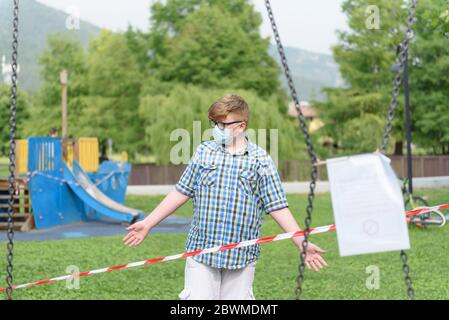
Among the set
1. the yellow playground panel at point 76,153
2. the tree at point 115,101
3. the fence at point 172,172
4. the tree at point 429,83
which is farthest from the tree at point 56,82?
the yellow playground panel at point 76,153

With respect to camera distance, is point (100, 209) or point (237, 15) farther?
point (237, 15)

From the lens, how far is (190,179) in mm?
3135

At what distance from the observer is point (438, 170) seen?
31812 mm

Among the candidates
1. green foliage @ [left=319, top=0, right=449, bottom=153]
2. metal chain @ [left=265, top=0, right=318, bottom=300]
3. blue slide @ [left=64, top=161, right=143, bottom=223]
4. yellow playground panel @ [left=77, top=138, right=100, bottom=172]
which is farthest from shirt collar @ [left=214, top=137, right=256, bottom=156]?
green foliage @ [left=319, top=0, right=449, bottom=153]

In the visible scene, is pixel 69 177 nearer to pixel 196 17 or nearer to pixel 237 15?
pixel 196 17

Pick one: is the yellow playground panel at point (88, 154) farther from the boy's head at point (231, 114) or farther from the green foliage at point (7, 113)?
the green foliage at point (7, 113)

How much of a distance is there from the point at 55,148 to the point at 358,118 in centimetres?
1860

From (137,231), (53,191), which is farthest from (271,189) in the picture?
(53,191)

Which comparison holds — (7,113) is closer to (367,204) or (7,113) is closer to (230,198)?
(230,198)

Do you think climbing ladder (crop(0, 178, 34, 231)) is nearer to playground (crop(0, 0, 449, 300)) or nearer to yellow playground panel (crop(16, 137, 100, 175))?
playground (crop(0, 0, 449, 300))

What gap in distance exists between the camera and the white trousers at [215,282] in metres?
3.06

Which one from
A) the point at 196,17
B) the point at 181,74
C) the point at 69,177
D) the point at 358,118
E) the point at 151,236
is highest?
the point at 196,17

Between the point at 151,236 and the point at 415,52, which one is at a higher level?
the point at 415,52
